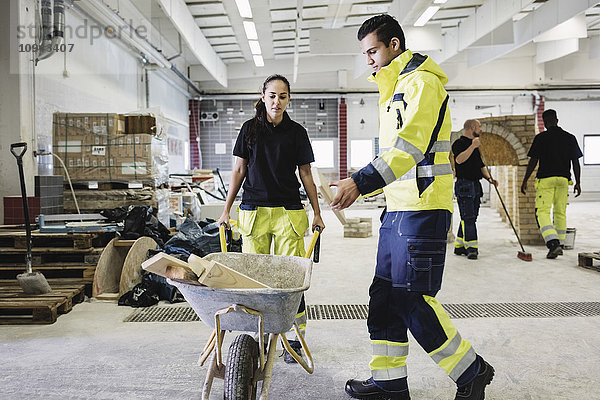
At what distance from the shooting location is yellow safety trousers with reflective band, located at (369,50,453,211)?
6.93 ft

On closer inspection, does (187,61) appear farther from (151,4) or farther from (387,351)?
(387,351)

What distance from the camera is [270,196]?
307 centimetres

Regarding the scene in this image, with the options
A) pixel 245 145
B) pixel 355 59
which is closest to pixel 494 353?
pixel 245 145

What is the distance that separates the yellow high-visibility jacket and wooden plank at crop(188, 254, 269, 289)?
2.01 feet

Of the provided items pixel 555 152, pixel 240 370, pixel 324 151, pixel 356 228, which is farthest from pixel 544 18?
pixel 240 370

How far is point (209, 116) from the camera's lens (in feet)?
59.5

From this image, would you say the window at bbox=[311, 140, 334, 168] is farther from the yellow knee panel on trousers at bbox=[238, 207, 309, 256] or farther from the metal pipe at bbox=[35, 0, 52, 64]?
the yellow knee panel on trousers at bbox=[238, 207, 309, 256]

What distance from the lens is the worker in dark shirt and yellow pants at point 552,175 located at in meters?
6.58

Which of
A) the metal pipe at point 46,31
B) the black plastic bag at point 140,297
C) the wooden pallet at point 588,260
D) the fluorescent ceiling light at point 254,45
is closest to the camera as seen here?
the black plastic bag at point 140,297

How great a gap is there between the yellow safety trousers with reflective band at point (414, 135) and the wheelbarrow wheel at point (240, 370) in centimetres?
91

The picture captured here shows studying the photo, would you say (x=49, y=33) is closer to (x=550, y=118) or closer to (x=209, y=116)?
(x=550, y=118)

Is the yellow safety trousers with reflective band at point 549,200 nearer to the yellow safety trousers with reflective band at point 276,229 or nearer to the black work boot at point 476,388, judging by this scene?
the yellow safety trousers with reflective band at point 276,229

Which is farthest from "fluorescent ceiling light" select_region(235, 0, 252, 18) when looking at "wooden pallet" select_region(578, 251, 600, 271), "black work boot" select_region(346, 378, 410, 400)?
"black work boot" select_region(346, 378, 410, 400)

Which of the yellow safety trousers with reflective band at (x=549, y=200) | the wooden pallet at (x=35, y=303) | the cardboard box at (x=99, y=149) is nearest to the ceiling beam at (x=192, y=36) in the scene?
the cardboard box at (x=99, y=149)
